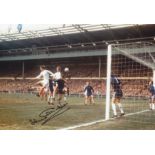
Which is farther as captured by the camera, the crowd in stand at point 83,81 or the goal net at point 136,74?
the crowd in stand at point 83,81

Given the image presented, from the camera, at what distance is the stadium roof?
1252 cm

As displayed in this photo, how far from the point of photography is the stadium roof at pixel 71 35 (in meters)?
12.5

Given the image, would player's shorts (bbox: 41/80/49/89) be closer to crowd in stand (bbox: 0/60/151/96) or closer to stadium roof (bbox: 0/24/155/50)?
crowd in stand (bbox: 0/60/151/96)

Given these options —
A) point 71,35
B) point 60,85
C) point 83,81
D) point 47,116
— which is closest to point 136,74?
point 83,81

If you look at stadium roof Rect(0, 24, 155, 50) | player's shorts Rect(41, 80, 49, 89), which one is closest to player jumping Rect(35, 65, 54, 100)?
player's shorts Rect(41, 80, 49, 89)

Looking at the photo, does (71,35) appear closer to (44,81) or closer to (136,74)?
(136,74)

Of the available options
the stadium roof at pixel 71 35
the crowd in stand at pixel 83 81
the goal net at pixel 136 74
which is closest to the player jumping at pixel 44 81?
the goal net at pixel 136 74

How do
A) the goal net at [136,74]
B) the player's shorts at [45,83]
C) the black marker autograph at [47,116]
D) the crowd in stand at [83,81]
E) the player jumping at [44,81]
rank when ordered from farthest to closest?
the crowd in stand at [83,81] → the goal net at [136,74] → the player's shorts at [45,83] → the player jumping at [44,81] → the black marker autograph at [47,116]

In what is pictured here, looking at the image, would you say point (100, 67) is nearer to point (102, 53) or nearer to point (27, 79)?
point (102, 53)

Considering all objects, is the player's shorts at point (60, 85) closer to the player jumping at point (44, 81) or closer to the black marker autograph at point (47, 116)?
the player jumping at point (44, 81)

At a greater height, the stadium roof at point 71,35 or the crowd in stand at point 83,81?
the stadium roof at point 71,35

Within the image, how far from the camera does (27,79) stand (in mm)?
13375

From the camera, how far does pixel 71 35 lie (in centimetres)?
1504
